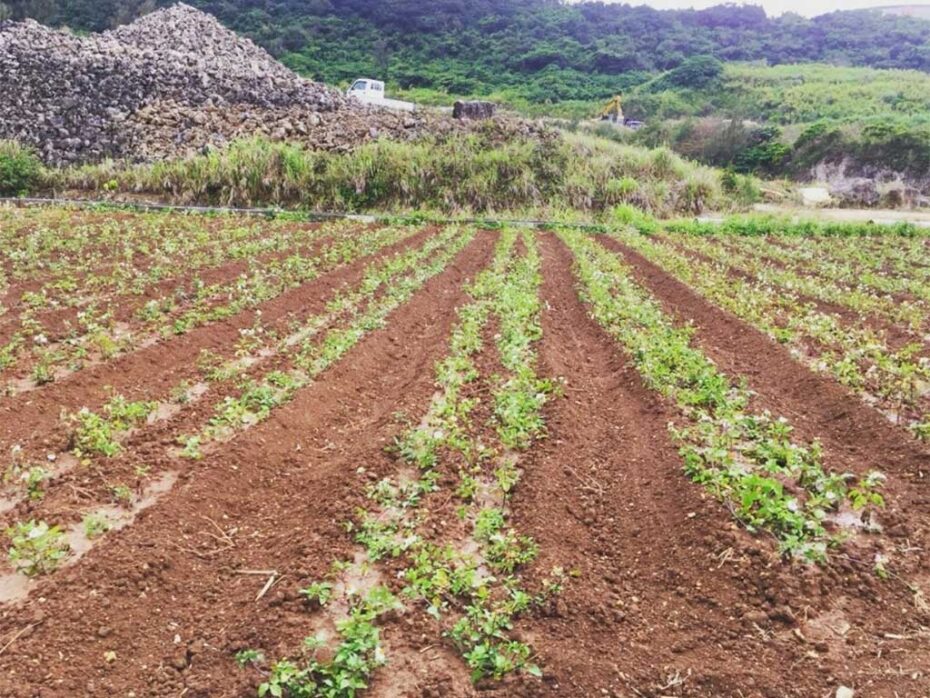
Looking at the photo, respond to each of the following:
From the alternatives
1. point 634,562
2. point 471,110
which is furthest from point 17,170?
point 634,562

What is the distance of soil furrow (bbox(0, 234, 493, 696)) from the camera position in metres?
2.50

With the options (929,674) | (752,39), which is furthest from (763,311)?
(752,39)

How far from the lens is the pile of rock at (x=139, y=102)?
20.3m

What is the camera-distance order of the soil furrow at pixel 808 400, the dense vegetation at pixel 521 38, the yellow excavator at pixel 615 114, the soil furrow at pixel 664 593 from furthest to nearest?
the dense vegetation at pixel 521 38 → the yellow excavator at pixel 615 114 → the soil furrow at pixel 808 400 → the soil furrow at pixel 664 593

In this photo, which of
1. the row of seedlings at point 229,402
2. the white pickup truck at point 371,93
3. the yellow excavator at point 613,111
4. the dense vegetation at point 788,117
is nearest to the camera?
the row of seedlings at point 229,402

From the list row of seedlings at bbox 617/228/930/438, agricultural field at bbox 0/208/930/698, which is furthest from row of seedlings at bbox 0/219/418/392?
row of seedlings at bbox 617/228/930/438

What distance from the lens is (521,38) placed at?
59.8 meters

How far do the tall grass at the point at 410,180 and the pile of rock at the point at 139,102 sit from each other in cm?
155

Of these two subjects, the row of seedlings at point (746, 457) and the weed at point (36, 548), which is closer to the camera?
the weed at point (36, 548)

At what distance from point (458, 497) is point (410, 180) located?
649 inches

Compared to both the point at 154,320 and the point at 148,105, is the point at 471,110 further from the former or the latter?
the point at 154,320

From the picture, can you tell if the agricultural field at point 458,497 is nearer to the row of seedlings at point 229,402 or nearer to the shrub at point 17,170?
the row of seedlings at point 229,402

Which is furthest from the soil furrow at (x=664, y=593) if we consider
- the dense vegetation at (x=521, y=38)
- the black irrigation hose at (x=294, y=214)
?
the dense vegetation at (x=521, y=38)

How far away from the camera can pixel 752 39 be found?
225 feet
